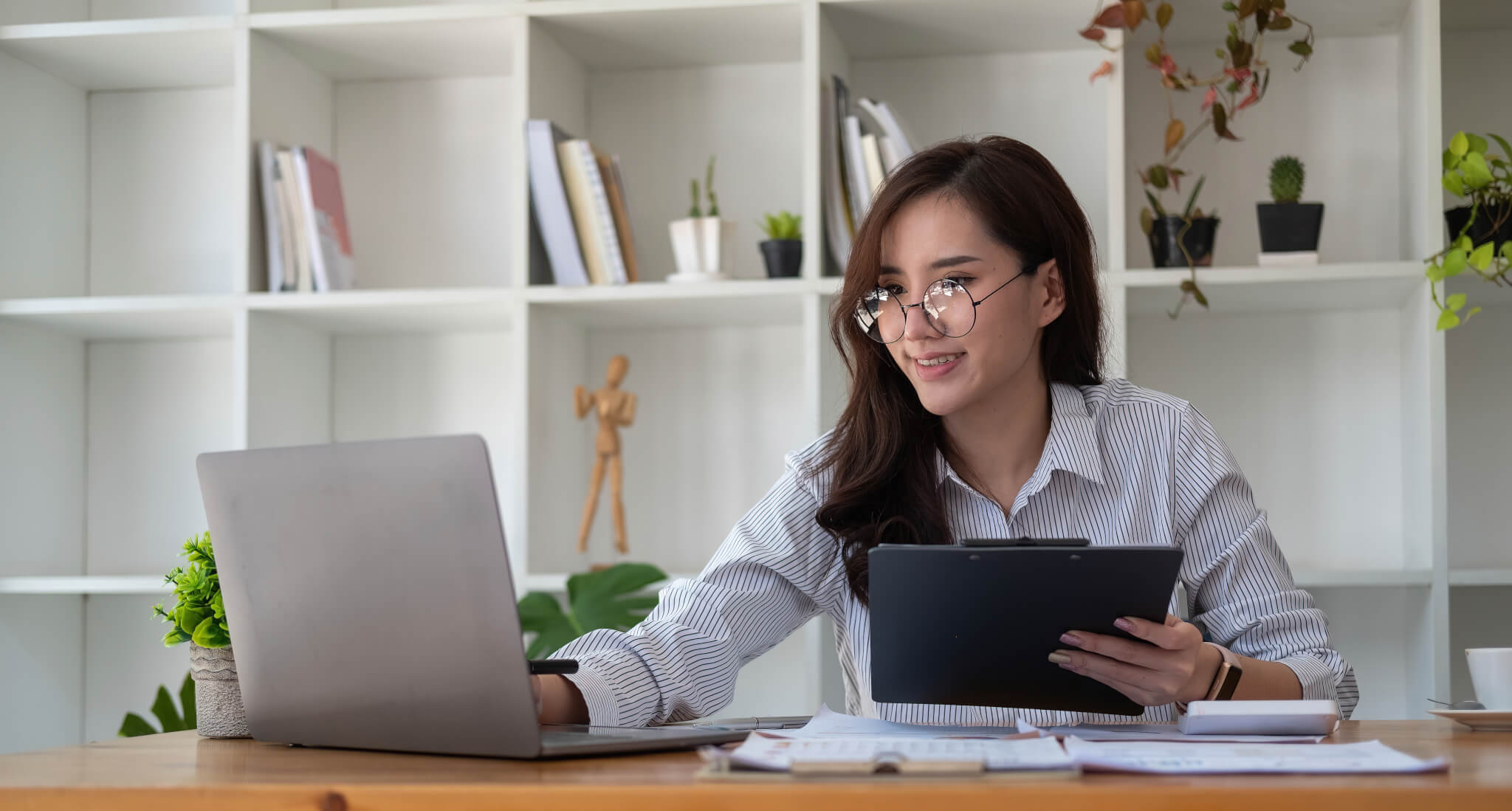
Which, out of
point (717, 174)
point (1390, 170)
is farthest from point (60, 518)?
point (1390, 170)

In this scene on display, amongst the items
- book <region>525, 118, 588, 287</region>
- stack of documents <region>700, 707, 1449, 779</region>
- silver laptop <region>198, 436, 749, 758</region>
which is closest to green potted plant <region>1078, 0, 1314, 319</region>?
book <region>525, 118, 588, 287</region>

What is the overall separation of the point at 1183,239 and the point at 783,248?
692mm

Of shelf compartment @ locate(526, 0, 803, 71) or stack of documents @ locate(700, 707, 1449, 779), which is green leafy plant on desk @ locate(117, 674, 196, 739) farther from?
stack of documents @ locate(700, 707, 1449, 779)

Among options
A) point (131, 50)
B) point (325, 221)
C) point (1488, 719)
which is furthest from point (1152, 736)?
point (131, 50)

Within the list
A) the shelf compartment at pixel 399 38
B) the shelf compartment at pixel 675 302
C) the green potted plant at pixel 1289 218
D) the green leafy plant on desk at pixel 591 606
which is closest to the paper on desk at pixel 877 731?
the green leafy plant on desk at pixel 591 606

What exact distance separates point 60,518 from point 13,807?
6.93 ft

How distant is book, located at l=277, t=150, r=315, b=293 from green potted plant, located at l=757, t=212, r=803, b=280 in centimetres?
83

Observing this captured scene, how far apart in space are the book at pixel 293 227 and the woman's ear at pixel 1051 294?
1420 millimetres

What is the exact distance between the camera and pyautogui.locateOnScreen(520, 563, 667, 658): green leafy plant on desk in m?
2.23

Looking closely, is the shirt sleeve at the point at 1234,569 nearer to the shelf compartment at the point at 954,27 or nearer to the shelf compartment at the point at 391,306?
the shelf compartment at the point at 954,27

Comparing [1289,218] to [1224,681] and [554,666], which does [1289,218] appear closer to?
[1224,681]

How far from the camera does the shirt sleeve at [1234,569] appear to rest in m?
1.42

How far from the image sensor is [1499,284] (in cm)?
216

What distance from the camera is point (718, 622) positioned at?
54.6 inches
